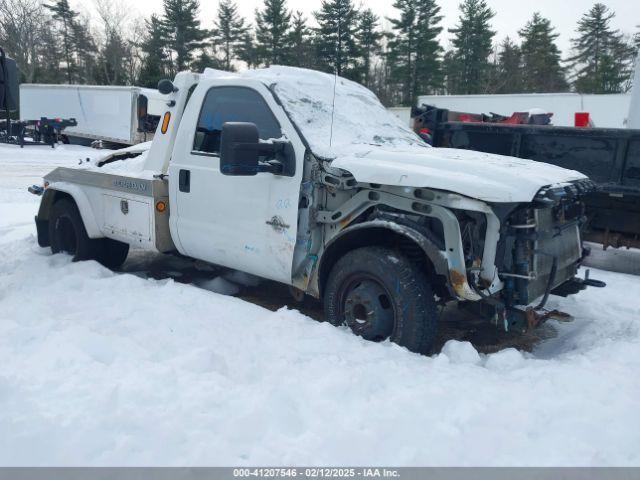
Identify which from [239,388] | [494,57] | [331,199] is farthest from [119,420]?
[494,57]

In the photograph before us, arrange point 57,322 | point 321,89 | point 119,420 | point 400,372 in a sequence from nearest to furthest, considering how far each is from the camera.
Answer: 1. point 119,420
2. point 400,372
3. point 57,322
4. point 321,89

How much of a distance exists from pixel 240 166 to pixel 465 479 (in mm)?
2337

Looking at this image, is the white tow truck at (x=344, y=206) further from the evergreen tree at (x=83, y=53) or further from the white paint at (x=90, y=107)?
the evergreen tree at (x=83, y=53)

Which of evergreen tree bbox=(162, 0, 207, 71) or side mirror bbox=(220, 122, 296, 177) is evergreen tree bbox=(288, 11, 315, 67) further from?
evergreen tree bbox=(162, 0, 207, 71)

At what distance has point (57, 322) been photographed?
3.90 meters

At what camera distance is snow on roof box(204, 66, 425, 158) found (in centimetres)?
429

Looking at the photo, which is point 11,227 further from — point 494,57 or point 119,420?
point 494,57

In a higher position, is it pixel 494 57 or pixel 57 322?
pixel 494 57

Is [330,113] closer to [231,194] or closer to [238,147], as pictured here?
[231,194]

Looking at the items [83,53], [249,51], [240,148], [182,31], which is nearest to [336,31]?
[240,148]

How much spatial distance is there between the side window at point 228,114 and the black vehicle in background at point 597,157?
3370 mm

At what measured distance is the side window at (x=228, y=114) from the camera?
14.4ft

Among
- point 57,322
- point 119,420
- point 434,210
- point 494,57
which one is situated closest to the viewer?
point 119,420

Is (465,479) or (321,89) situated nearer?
(465,479)
